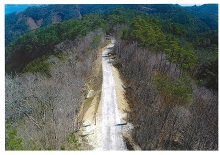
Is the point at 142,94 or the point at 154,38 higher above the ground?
the point at 154,38

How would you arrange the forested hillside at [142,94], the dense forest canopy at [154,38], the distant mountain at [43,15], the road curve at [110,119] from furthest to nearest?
the distant mountain at [43,15]
the dense forest canopy at [154,38]
the road curve at [110,119]
the forested hillside at [142,94]

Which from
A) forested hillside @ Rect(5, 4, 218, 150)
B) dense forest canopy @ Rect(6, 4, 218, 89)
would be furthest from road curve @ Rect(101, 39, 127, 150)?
dense forest canopy @ Rect(6, 4, 218, 89)

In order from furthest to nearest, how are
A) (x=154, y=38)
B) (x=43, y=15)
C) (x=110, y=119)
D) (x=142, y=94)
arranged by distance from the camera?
1. (x=43, y=15)
2. (x=154, y=38)
3. (x=142, y=94)
4. (x=110, y=119)

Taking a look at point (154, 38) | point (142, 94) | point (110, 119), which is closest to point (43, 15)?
point (154, 38)

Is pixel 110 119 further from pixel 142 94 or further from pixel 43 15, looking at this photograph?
pixel 43 15

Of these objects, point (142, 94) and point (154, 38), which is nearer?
point (142, 94)

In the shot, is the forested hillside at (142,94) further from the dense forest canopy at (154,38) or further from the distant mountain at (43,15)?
the distant mountain at (43,15)

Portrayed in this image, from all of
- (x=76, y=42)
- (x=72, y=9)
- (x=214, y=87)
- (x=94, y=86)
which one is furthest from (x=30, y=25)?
(x=214, y=87)

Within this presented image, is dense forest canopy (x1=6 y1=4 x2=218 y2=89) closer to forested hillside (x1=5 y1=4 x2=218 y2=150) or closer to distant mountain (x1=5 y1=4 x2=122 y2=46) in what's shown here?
forested hillside (x1=5 y1=4 x2=218 y2=150)

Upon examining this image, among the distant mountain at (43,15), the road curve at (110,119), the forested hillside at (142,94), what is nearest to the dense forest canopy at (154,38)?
the forested hillside at (142,94)
